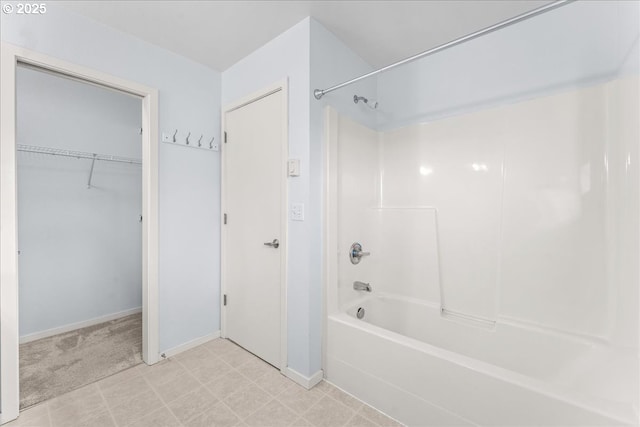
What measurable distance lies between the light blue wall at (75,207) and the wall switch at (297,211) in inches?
63.7

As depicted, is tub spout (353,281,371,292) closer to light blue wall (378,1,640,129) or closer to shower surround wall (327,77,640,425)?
shower surround wall (327,77,640,425)

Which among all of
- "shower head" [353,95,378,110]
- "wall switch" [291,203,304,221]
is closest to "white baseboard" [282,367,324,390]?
"wall switch" [291,203,304,221]

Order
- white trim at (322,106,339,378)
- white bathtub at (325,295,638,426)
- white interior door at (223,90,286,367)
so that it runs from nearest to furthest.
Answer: white bathtub at (325,295,638,426) < white trim at (322,106,339,378) < white interior door at (223,90,286,367)

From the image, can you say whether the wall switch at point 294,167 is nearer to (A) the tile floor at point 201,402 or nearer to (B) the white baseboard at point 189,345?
(A) the tile floor at point 201,402

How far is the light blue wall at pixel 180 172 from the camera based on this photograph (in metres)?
1.83

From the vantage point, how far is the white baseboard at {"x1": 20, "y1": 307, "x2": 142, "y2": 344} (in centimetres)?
234

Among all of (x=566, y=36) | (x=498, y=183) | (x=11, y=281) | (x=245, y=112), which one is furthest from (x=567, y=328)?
(x=11, y=281)

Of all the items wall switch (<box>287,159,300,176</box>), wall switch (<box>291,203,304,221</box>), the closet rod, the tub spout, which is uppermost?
the closet rod

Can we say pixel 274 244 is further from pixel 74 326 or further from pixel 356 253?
pixel 74 326

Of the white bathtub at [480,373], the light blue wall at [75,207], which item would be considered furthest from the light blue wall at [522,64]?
the light blue wall at [75,207]

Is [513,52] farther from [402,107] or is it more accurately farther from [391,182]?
[391,182]

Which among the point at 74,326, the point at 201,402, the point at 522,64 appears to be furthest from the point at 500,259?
the point at 74,326

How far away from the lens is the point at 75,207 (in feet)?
8.52

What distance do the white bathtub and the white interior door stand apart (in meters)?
0.54
